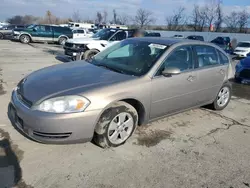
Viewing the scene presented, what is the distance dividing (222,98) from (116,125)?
9.76ft

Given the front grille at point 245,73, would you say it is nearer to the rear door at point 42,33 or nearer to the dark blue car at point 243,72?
the dark blue car at point 243,72

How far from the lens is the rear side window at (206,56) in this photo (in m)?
4.32

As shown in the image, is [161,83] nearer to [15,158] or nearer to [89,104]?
[89,104]

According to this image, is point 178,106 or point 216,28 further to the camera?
point 216,28

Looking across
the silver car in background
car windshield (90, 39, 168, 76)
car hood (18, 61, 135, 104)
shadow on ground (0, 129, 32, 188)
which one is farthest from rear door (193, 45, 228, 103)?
shadow on ground (0, 129, 32, 188)

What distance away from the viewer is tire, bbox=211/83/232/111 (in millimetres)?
5005

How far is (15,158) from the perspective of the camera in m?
2.91

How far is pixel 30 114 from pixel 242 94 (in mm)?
6100

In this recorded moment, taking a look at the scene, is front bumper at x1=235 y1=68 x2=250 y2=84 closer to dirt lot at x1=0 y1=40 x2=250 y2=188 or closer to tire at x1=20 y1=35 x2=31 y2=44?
dirt lot at x1=0 y1=40 x2=250 y2=188

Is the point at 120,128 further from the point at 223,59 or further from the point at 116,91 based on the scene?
the point at 223,59

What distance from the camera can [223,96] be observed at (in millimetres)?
5148

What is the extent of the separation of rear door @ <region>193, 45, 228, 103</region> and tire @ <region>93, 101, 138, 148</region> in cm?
161

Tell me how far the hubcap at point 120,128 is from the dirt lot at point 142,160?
5.5 inches

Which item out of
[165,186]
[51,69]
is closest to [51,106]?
[51,69]
